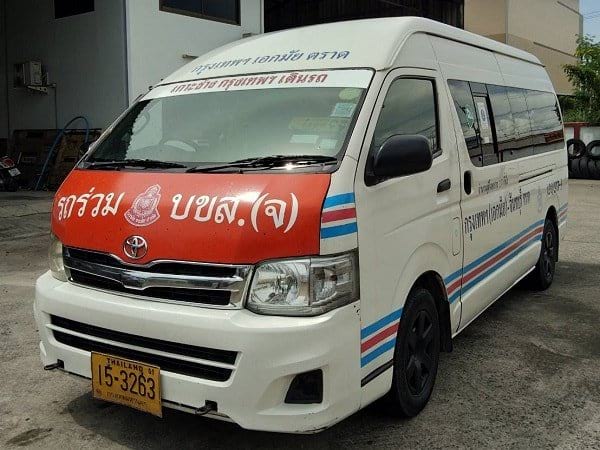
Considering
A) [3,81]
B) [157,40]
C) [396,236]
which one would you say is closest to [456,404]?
[396,236]

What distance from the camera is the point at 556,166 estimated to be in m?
6.00

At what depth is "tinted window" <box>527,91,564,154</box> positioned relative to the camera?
213 inches

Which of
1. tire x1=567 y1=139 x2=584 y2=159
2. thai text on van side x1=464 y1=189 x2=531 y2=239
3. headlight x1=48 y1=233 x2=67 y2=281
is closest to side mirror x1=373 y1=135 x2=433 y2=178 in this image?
thai text on van side x1=464 y1=189 x2=531 y2=239

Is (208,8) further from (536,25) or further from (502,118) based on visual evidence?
(536,25)

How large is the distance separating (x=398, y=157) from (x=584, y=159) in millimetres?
16007

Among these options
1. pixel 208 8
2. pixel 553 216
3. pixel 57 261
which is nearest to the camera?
pixel 57 261

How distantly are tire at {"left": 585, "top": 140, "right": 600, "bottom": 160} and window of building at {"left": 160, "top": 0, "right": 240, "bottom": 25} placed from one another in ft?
32.9

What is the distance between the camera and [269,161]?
9.48ft

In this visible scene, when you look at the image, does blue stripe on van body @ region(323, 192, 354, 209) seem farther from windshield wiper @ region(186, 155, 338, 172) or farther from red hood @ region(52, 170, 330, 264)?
windshield wiper @ region(186, 155, 338, 172)

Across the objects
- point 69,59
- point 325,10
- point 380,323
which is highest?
point 325,10

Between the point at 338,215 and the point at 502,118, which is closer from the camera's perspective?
the point at 338,215

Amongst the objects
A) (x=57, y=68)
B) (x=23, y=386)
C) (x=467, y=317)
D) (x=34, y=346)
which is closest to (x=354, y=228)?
(x=467, y=317)

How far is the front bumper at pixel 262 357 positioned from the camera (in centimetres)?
247

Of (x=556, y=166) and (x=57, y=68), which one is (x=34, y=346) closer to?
(x=556, y=166)
